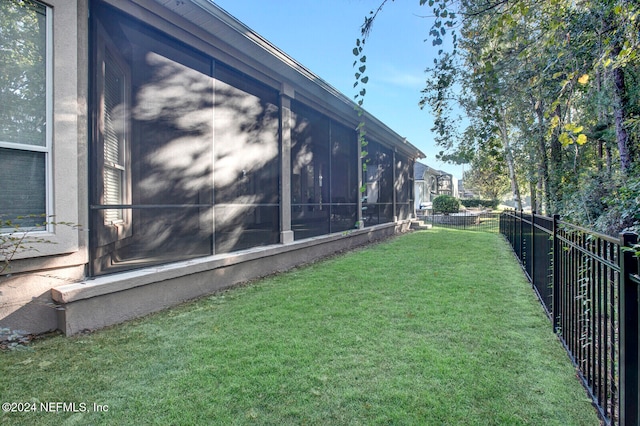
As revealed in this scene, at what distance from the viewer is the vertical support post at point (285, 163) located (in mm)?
6594

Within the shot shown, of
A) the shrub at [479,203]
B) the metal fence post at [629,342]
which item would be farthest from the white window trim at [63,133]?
the shrub at [479,203]

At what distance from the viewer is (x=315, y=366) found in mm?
2686

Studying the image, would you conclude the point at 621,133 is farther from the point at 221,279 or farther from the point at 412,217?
the point at 412,217

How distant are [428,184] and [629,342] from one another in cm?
3472

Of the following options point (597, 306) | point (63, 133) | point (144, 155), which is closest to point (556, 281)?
point (597, 306)

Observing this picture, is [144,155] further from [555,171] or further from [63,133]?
[555,171]

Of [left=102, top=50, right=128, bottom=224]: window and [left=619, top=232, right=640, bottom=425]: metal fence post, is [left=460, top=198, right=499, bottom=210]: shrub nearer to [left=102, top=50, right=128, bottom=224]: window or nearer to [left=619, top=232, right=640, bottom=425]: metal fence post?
[left=102, top=50, right=128, bottom=224]: window

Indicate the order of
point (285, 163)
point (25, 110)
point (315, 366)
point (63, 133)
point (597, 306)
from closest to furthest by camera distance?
point (597, 306) < point (315, 366) < point (25, 110) < point (63, 133) < point (285, 163)

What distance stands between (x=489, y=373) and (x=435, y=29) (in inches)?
107

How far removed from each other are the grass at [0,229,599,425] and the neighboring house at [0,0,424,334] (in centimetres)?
55

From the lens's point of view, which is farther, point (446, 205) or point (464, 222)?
point (446, 205)

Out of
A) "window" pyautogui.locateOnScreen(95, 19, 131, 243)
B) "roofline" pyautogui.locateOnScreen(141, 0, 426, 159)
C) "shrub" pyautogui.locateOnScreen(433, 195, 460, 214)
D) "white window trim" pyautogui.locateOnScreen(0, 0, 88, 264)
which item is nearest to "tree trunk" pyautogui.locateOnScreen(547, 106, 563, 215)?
"roofline" pyautogui.locateOnScreen(141, 0, 426, 159)

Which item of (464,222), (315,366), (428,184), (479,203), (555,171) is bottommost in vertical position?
(315,366)

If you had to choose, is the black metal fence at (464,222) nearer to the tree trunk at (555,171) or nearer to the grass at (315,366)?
the tree trunk at (555,171)
